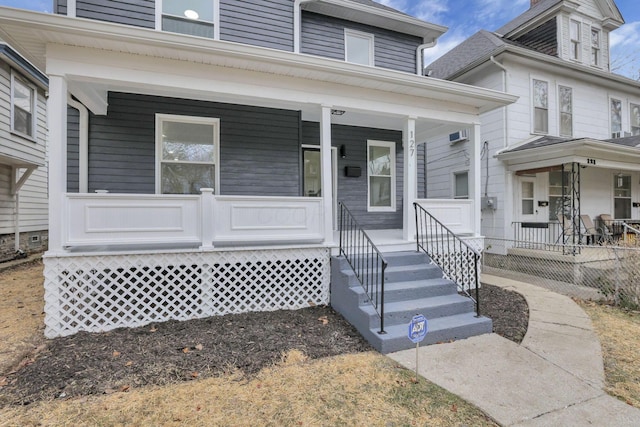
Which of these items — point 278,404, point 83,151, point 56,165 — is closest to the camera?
point 278,404

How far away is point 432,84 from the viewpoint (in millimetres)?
5281

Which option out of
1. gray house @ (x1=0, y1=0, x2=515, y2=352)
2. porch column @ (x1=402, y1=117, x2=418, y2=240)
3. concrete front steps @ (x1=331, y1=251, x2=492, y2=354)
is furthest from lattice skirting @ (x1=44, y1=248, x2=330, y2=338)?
porch column @ (x1=402, y1=117, x2=418, y2=240)

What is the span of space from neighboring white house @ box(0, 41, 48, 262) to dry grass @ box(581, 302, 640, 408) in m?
11.6

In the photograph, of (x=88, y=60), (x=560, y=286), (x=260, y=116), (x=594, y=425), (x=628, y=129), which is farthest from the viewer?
(x=628, y=129)

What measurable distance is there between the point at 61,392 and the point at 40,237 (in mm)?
10037

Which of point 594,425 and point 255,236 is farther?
point 255,236

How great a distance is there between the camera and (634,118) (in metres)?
11.2

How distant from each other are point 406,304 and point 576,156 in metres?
6.52

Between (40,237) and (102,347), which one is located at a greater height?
(40,237)


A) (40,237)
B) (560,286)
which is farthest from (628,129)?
(40,237)

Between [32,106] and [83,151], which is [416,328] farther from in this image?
A: [32,106]

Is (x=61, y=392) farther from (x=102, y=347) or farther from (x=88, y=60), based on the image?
(x=88, y=60)

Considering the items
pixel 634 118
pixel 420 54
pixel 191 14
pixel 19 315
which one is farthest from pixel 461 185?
pixel 19 315

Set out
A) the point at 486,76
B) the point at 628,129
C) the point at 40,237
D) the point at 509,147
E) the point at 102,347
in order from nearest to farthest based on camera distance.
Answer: the point at 102,347
the point at 509,147
the point at 486,76
the point at 40,237
the point at 628,129
